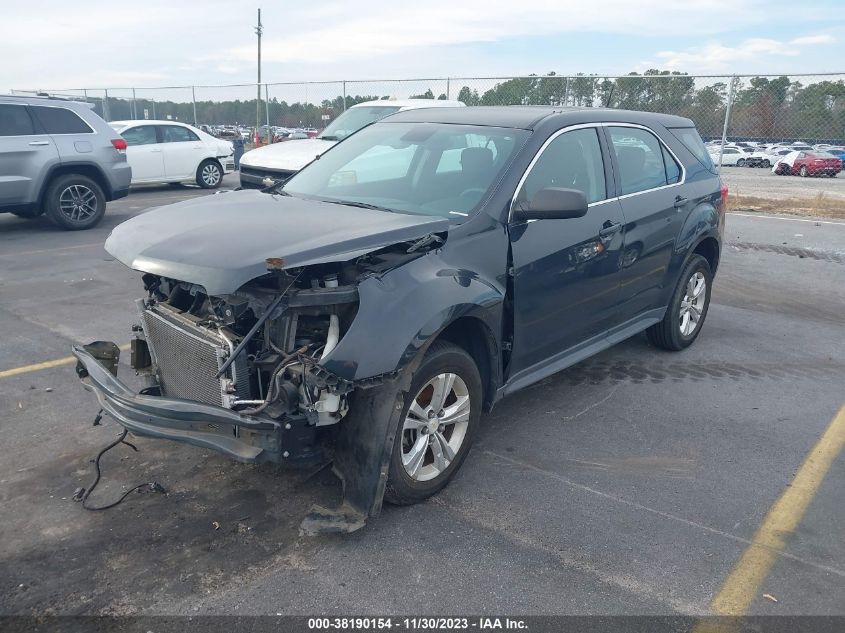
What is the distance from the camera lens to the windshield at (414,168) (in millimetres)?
4055

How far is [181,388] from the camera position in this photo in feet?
11.6

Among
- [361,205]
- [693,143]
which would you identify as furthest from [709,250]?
[361,205]

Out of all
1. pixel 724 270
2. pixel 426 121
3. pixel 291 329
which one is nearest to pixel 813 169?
pixel 724 270

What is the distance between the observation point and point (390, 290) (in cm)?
315

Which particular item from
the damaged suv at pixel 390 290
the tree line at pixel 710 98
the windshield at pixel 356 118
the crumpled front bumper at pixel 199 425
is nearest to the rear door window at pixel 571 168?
the damaged suv at pixel 390 290

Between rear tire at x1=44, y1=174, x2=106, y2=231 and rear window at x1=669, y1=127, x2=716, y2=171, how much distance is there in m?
8.60

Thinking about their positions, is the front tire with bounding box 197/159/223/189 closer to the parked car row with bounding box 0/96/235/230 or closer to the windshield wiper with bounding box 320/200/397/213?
the parked car row with bounding box 0/96/235/230

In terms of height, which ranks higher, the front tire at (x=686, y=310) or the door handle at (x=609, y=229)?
the door handle at (x=609, y=229)

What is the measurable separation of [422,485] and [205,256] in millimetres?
1501

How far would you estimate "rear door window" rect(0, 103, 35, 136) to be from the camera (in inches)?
384

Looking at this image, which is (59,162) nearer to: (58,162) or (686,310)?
(58,162)

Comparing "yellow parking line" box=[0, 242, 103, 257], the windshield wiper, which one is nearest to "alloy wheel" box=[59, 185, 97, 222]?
"yellow parking line" box=[0, 242, 103, 257]

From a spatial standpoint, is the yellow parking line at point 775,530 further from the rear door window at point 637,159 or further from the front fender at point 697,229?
the rear door window at point 637,159

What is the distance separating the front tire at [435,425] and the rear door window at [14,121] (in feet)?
29.3
